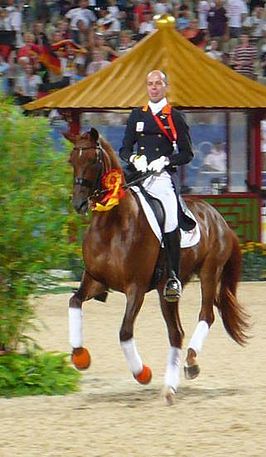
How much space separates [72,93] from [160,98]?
8.11 metres

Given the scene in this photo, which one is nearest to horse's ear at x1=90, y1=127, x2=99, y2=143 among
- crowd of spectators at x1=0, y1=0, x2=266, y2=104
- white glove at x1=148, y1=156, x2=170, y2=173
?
white glove at x1=148, y1=156, x2=170, y2=173

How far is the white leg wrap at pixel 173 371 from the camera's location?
8.31 meters

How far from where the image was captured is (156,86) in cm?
873

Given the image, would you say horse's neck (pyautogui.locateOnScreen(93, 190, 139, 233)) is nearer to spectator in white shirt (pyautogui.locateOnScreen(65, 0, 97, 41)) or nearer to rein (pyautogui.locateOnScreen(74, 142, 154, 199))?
rein (pyautogui.locateOnScreen(74, 142, 154, 199))

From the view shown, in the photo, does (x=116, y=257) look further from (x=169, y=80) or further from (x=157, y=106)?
(x=169, y=80)

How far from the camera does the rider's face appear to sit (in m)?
8.64

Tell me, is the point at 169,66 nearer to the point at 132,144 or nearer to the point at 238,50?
the point at 238,50

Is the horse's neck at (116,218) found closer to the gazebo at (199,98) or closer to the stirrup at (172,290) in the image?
the stirrup at (172,290)

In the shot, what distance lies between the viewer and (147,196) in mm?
8703

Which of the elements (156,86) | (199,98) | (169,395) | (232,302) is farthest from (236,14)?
(169,395)

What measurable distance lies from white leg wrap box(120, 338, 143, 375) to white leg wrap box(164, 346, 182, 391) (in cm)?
19

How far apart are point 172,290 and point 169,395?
2.70 feet

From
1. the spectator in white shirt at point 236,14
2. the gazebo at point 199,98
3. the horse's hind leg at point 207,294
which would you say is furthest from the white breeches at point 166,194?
the spectator in white shirt at point 236,14

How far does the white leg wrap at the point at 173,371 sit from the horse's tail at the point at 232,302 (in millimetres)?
949
